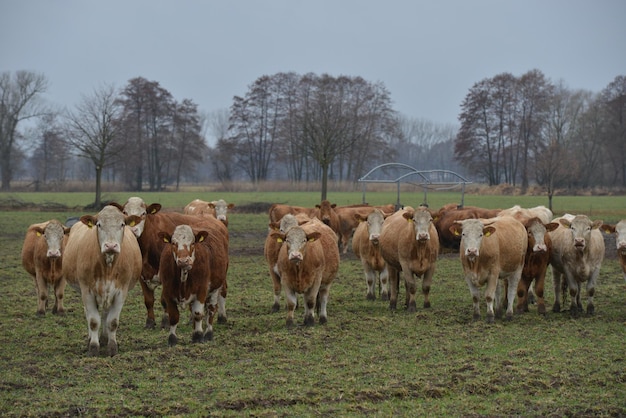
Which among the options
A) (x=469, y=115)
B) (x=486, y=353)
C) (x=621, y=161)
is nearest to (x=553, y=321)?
(x=486, y=353)

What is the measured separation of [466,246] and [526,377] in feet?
11.4

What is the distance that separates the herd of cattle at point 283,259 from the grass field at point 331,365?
1.28ft

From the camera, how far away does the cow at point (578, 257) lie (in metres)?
11.0

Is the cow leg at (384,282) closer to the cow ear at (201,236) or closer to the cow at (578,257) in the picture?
the cow at (578,257)

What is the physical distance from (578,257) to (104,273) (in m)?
7.37

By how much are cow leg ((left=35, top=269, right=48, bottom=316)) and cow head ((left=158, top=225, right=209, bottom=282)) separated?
3345 mm

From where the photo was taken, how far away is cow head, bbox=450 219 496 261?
10273mm

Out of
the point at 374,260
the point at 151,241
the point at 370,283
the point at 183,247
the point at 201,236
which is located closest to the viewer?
the point at 183,247

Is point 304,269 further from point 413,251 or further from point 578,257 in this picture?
point 578,257

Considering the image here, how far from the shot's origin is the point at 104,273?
8.33m

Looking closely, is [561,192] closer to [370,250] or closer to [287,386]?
[370,250]

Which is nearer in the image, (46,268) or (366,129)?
(46,268)

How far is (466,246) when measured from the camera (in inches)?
413

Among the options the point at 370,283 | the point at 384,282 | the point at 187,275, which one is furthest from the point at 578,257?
the point at 187,275
